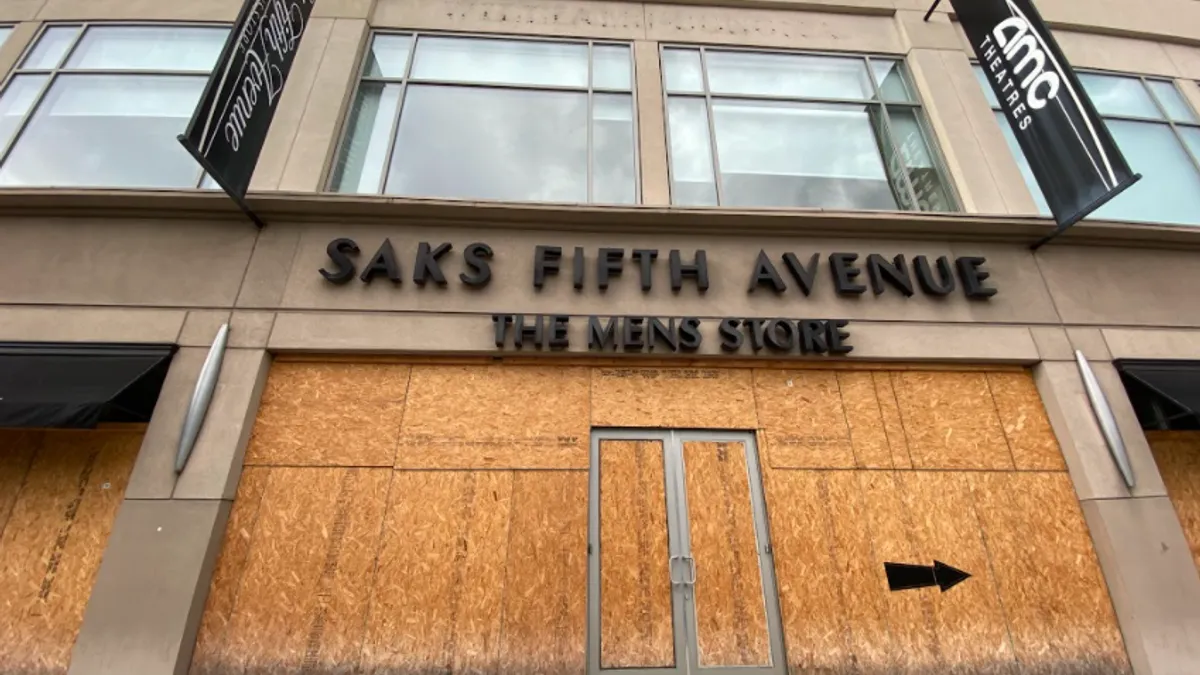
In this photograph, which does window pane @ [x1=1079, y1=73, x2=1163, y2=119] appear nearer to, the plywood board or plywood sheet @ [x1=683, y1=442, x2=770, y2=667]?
the plywood board

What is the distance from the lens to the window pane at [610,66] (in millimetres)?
8555

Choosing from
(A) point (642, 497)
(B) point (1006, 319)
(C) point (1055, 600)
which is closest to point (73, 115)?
(A) point (642, 497)

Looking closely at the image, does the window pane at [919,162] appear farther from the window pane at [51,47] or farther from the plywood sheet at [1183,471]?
the window pane at [51,47]

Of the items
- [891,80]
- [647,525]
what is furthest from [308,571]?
[891,80]

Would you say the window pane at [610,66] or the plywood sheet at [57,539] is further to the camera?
the window pane at [610,66]

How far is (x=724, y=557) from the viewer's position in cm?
569

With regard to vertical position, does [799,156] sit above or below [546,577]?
above

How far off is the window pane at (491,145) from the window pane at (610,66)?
1.56 ft

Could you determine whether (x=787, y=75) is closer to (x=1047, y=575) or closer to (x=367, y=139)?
(x=367, y=139)

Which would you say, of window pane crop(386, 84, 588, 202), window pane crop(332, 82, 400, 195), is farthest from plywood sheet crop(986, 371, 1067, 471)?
window pane crop(332, 82, 400, 195)

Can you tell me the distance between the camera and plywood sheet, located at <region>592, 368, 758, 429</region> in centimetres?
628

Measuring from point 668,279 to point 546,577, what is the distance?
3800 mm

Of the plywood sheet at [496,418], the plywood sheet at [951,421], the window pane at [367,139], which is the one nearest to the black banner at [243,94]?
the window pane at [367,139]

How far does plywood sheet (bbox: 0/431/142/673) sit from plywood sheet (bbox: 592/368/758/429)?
5376 mm
